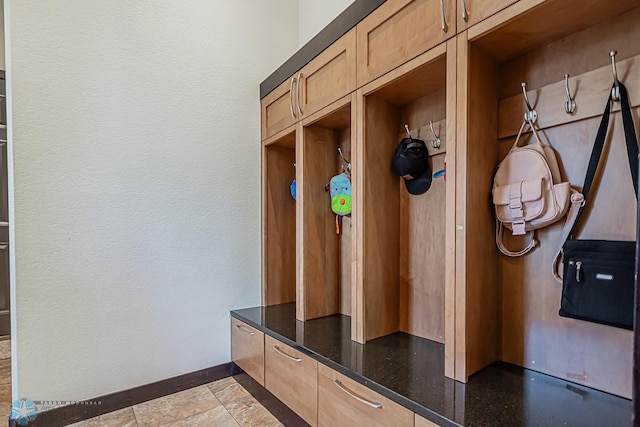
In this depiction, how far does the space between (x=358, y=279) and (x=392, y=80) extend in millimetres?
976

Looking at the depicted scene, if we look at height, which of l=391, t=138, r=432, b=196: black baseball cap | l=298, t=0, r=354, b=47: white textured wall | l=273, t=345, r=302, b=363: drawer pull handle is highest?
l=298, t=0, r=354, b=47: white textured wall

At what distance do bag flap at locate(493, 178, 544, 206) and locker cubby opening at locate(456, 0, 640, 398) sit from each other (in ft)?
0.18

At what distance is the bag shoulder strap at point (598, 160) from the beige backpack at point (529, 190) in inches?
1.3

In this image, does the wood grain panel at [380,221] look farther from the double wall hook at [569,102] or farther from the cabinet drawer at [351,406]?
the double wall hook at [569,102]

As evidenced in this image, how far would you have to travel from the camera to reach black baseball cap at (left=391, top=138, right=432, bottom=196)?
168cm

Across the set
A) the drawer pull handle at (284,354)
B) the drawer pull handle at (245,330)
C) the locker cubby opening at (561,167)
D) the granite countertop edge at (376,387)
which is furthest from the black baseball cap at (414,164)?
the drawer pull handle at (245,330)

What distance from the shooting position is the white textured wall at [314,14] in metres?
2.49

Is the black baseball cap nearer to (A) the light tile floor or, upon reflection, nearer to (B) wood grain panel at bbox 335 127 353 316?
(B) wood grain panel at bbox 335 127 353 316

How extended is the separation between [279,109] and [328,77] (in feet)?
1.94

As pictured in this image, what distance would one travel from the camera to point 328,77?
75.0 inches

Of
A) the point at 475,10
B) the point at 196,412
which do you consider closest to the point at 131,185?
the point at 196,412

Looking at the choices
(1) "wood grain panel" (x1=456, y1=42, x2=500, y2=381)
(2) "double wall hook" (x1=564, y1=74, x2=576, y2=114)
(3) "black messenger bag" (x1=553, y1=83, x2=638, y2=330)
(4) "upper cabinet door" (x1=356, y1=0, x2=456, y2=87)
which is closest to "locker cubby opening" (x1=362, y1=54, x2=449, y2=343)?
(4) "upper cabinet door" (x1=356, y1=0, x2=456, y2=87)

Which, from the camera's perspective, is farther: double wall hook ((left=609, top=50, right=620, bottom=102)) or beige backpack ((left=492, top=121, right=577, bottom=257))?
beige backpack ((left=492, top=121, right=577, bottom=257))

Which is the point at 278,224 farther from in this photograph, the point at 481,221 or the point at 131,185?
the point at 481,221
